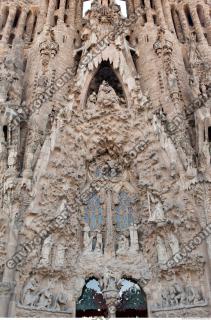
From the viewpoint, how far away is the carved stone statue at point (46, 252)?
874cm

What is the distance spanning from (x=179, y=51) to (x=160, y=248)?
27.8 feet

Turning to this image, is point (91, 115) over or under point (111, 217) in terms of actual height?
over

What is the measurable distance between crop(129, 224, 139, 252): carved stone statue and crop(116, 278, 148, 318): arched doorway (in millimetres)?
907

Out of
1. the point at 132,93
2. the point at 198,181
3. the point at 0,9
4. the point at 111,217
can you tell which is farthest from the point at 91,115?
the point at 0,9

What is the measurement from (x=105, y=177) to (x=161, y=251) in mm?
3287

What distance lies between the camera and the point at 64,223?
948cm

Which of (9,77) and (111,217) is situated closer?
(111,217)

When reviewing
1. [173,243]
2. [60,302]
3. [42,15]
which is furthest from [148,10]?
[60,302]

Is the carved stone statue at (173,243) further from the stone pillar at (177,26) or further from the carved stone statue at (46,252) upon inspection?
the stone pillar at (177,26)

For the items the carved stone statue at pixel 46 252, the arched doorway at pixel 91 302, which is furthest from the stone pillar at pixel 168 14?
the arched doorway at pixel 91 302

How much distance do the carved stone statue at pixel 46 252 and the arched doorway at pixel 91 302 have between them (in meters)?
1.57

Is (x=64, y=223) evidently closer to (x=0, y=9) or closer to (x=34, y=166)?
(x=34, y=166)

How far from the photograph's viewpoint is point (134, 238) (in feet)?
33.0

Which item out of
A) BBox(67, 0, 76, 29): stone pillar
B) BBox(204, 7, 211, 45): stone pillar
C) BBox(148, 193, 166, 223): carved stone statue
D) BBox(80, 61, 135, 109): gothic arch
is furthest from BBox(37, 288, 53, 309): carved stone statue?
BBox(204, 7, 211, 45): stone pillar
